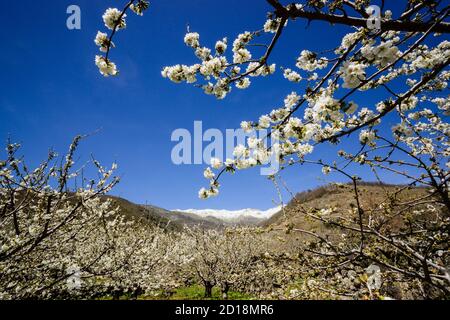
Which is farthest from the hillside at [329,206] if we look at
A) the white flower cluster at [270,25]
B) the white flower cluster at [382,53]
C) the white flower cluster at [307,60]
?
the white flower cluster at [270,25]

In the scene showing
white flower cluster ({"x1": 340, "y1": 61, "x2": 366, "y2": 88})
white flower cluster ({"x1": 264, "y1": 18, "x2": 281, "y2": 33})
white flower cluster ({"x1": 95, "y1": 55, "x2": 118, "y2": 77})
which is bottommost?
white flower cluster ({"x1": 340, "y1": 61, "x2": 366, "y2": 88})

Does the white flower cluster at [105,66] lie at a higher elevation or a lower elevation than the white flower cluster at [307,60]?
lower

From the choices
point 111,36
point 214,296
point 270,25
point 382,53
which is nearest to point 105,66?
point 111,36

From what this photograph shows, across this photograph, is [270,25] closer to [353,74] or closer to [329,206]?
[353,74]

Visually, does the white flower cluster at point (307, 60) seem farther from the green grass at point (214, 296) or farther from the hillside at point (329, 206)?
the green grass at point (214, 296)

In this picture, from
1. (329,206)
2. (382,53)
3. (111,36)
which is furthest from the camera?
(329,206)

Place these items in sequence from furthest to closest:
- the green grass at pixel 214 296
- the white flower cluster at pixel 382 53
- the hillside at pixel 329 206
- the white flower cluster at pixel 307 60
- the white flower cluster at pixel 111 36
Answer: the green grass at pixel 214 296 < the hillside at pixel 329 206 < the white flower cluster at pixel 307 60 < the white flower cluster at pixel 111 36 < the white flower cluster at pixel 382 53

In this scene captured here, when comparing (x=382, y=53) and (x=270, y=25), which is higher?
(x=270, y=25)

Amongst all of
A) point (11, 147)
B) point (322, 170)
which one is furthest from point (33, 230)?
point (322, 170)

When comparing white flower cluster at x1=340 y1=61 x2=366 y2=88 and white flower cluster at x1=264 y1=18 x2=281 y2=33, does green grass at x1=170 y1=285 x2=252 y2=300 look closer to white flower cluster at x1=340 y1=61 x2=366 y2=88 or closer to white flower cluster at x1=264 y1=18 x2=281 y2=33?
white flower cluster at x1=264 y1=18 x2=281 y2=33

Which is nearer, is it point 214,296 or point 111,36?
point 111,36

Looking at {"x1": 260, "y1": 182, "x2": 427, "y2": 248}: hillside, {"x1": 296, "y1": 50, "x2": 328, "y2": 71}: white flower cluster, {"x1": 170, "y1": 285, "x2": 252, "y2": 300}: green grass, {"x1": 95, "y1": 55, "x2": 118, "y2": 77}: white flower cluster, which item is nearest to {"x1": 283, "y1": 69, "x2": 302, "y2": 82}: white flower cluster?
{"x1": 296, "y1": 50, "x2": 328, "y2": 71}: white flower cluster

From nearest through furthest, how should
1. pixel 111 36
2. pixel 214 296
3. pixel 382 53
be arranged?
pixel 382 53
pixel 111 36
pixel 214 296
